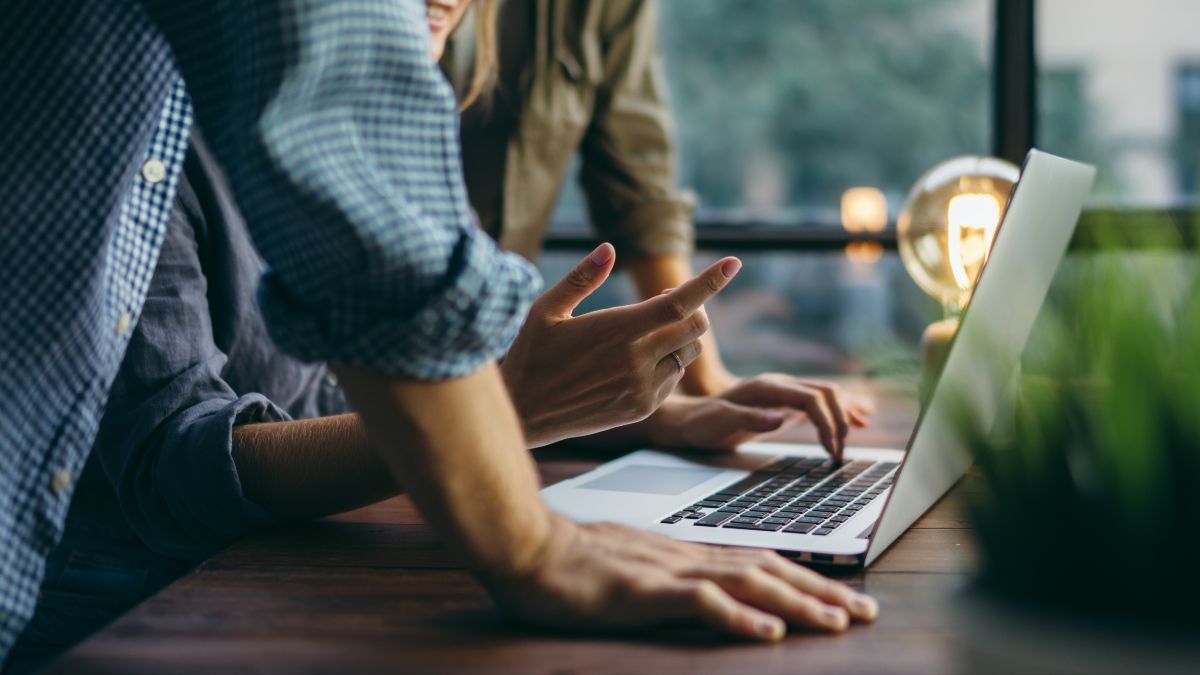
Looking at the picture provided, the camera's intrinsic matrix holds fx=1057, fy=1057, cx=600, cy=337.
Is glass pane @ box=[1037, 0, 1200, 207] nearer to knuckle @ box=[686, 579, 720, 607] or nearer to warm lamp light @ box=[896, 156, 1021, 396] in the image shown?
warm lamp light @ box=[896, 156, 1021, 396]

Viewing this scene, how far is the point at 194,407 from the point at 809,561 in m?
0.52

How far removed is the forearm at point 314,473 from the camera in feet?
2.71

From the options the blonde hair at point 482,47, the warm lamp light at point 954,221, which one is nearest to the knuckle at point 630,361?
the warm lamp light at point 954,221

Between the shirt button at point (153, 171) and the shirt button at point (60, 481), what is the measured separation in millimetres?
210

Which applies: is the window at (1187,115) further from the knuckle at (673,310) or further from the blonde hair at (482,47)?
the knuckle at (673,310)

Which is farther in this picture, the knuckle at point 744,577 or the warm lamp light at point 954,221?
the warm lamp light at point 954,221

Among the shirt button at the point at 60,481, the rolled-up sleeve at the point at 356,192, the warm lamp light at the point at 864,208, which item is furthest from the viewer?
the warm lamp light at the point at 864,208

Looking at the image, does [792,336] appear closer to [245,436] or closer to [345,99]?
[245,436]

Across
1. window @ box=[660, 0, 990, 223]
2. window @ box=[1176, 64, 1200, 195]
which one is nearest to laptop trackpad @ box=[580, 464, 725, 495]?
window @ box=[660, 0, 990, 223]

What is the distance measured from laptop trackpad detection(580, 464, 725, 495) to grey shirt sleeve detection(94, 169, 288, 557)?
0.29 meters

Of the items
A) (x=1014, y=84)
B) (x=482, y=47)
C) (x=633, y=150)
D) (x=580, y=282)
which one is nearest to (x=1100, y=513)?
(x=580, y=282)

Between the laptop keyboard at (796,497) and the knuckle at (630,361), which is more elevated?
the knuckle at (630,361)

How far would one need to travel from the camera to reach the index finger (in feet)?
2.42

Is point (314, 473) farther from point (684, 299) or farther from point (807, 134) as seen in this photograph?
point (807, 134)
